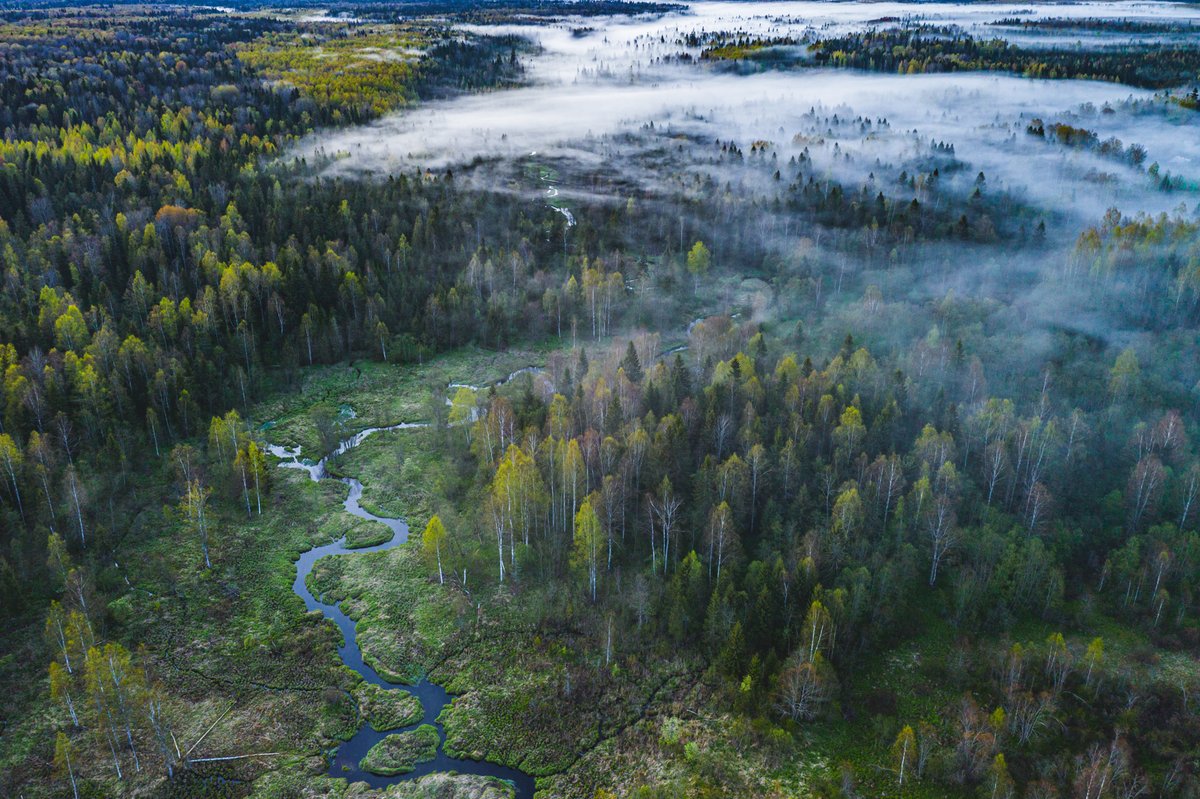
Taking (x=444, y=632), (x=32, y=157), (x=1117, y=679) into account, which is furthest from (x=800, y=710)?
(x=32, y=157)

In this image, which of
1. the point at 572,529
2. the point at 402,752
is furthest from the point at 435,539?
the point at 402,752

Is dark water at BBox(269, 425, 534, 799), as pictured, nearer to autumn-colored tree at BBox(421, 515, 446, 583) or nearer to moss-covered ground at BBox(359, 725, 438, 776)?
moss-covered ground at BBox(359, 725, 438, 776)

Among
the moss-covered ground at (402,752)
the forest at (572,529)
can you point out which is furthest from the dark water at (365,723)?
the moss-covered ground at (402,752)

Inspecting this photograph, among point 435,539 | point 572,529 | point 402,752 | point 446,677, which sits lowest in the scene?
point 402,752

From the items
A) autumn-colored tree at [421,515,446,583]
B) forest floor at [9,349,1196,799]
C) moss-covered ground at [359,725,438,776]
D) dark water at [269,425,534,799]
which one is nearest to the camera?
forest floor at [9,349,1196,799]

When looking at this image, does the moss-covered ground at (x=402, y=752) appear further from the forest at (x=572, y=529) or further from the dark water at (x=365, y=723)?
the dark water at (x=365, y=723)

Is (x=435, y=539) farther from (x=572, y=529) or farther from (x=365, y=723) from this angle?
(x=365, y=723)

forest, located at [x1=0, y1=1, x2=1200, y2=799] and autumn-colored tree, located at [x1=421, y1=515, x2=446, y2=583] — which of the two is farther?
autumn-colored tree, located at [x1=421, y1=515, x2=446, y2=583]

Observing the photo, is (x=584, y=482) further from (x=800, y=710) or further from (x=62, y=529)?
(x=62, y=529)

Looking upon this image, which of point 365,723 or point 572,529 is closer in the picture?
point 365,723

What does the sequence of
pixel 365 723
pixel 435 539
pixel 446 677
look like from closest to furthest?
pixel 365 723 → pixel 446 677 → pixel 435 539

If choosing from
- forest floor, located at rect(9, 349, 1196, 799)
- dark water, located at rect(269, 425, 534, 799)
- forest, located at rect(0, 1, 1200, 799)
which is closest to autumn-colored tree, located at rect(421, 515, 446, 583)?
forest, located at rect(0, 1, 1200, 799)
